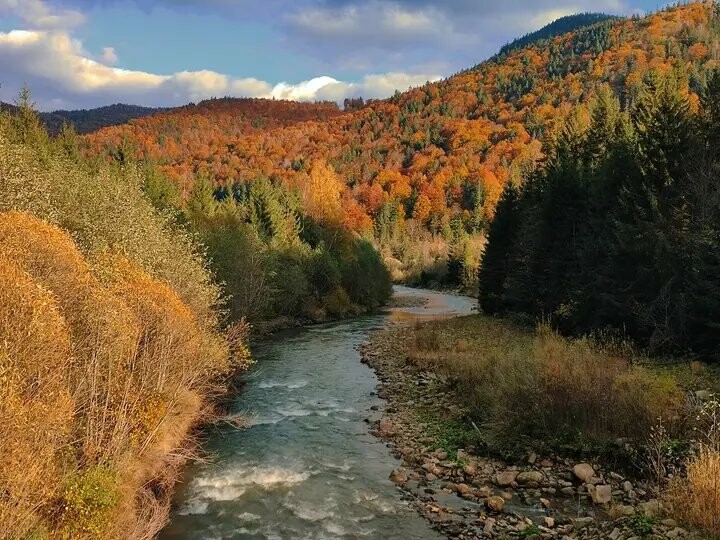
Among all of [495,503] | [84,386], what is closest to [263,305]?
[84,386]

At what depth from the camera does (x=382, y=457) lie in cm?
1884

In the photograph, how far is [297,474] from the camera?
17516 millimetres

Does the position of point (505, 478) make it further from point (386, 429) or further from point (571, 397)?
point (386, 429)

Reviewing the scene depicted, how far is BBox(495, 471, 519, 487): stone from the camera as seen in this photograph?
613 inches

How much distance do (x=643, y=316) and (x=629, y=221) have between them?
6380mm

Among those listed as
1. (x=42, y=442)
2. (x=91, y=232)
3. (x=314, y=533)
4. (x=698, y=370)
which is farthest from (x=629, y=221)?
(x=42, y=442)

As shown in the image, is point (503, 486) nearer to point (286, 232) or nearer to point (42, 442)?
point (42, 442)

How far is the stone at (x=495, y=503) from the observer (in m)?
14.1

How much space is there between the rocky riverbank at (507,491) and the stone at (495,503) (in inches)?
1.0

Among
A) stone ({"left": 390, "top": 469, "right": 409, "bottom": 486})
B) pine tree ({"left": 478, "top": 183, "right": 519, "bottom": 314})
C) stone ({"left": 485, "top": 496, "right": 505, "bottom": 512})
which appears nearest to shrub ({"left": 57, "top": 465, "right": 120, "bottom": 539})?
stone ({"left": 390, "top": 469, "right": 409, "bottom": 486})

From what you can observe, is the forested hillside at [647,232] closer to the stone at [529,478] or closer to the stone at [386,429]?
the stone at [529,478]

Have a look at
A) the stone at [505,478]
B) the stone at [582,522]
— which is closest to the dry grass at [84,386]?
the stone at [505,478]

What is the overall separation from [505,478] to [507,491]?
513 millimetres

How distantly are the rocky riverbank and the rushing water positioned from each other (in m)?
0.87
